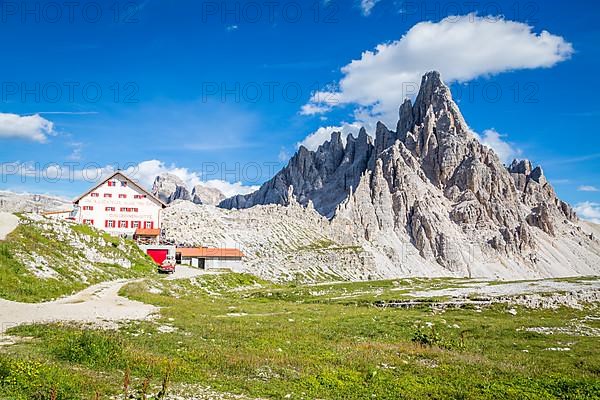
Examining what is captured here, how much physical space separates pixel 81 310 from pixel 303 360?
19.5 m

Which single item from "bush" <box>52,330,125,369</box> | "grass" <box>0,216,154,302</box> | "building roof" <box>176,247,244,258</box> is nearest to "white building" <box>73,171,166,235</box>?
"building roof" <box>176,247,244,258</box>

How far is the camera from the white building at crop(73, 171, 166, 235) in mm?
98125

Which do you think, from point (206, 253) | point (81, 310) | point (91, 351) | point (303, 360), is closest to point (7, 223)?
point (81, 310)

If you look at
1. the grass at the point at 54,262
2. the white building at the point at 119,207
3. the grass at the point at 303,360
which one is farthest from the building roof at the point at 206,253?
the grass at the point at 303,360

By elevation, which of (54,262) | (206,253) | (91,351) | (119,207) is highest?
(119,207)

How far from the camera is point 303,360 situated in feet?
82.5

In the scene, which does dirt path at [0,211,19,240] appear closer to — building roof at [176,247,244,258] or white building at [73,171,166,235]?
white building at [73,171,166,235]

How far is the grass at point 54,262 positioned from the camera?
128 ft

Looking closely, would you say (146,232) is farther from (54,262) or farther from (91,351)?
(91,351)

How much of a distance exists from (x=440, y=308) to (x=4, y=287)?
159ft

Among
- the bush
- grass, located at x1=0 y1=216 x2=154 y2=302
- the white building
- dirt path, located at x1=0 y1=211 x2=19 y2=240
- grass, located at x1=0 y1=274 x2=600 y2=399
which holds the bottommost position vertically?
grass, located at x1=0 y1=274 x2=600 y2=399

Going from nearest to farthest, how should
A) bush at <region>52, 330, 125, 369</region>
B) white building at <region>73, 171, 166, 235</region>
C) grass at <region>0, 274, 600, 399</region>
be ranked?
1. grass at <region>0, 274, 600, 399</region>
2. bush at <region>52, 330, 125, 369</region>
3. white building at <region>73, 171, 166, 235</region>

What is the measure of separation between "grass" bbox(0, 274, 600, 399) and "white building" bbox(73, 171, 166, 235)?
204 ft

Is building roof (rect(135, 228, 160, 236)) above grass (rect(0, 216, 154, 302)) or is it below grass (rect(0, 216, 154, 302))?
above
